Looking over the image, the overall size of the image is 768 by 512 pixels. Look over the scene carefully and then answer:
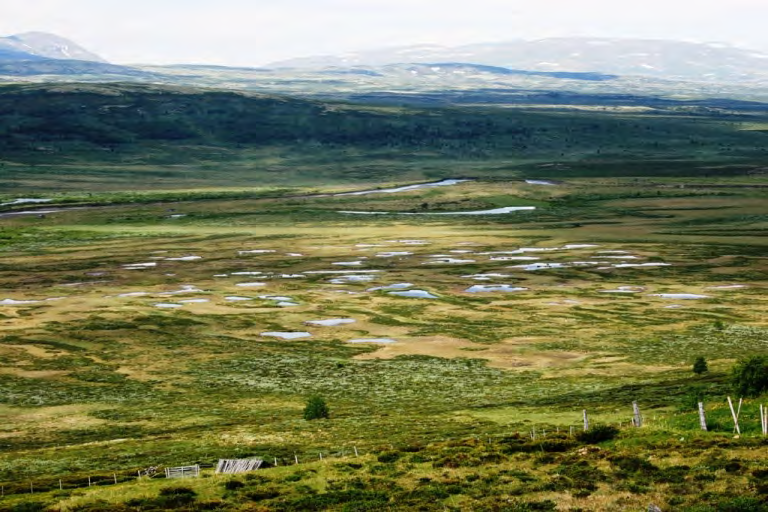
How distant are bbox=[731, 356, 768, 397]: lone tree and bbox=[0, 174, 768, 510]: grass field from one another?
166cm

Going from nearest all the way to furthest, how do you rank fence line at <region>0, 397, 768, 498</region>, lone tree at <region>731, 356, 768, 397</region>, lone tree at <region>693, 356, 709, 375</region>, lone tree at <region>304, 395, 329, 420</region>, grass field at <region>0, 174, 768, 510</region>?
grass field at <region>0, 174, 768, 510</region> → fence line at <region>0, 397, 768, 498</region> → lone tree at <region>731, 356, 768, 397</region> → lone tree at <region>304, 395, 329, 420</region> → lone tree at <region>693, 356, 709, 375</region>

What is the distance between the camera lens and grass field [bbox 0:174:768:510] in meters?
39.1

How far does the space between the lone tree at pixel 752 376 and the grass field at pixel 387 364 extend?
1663mm

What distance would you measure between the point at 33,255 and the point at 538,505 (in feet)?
442

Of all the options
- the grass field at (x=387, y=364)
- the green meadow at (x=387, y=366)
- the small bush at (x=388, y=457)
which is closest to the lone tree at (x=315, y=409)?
the grass field at (x=387, y=364)

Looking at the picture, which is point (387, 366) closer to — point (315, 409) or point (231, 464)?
point (315, 409)

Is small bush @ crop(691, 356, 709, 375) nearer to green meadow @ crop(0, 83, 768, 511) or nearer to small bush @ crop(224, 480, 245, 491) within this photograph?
green meadow @ crop(0, 83, 768, 511)

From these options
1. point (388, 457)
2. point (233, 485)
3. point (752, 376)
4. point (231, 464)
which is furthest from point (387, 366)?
point (233, 485)

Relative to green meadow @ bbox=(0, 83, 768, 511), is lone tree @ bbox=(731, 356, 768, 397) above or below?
above

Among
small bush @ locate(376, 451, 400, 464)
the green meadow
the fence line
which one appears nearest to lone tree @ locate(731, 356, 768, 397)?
the green meadow

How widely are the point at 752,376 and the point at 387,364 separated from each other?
1491 inches

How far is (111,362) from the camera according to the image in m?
83.8

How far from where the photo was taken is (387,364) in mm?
82250

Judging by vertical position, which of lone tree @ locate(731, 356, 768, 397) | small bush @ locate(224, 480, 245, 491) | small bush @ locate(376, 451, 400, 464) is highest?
lone tree @ locate(731, 356, 768, 397)
